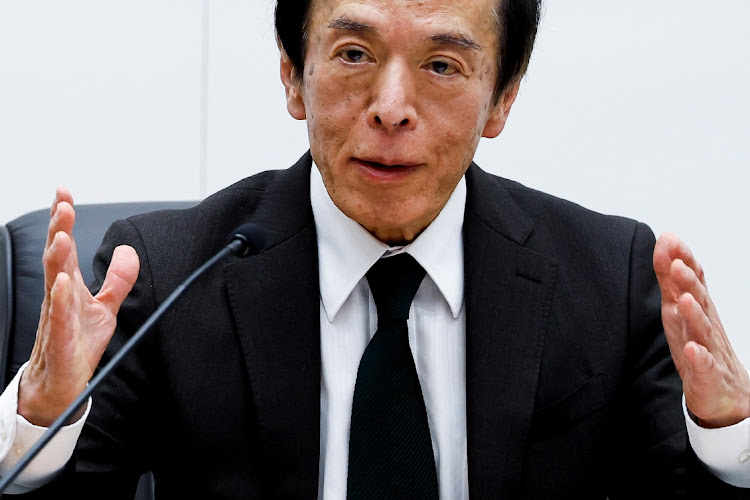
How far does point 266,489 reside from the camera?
1.45m

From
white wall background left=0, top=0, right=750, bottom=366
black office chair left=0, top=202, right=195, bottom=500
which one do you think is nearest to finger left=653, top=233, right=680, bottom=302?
black office chair left=0, top=202, right=195, bottom=500

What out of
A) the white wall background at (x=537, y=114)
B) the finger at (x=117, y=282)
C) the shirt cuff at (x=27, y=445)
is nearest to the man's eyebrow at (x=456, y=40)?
the finger at (x=117, y=282)

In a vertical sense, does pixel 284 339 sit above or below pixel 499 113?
below

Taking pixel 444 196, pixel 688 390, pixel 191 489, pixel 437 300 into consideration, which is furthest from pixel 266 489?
pixel 688 390

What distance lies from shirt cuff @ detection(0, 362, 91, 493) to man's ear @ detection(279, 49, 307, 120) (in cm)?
56

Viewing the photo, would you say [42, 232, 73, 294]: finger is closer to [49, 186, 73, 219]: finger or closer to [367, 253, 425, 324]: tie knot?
[49, 186, 73, 219]: finger

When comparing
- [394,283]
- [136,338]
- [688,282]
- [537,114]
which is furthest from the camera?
[537,114]

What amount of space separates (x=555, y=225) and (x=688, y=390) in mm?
448

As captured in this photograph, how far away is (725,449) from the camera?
1331mm

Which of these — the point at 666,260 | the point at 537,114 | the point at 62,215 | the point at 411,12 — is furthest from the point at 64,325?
the point at 537,114

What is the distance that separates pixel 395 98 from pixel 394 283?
0.29 meters

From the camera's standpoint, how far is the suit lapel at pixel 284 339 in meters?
1.44

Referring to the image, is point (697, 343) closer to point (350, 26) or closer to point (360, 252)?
point (360, 252)

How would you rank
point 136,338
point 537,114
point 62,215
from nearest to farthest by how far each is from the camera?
point 136,338, point 62,215, point 537,114
